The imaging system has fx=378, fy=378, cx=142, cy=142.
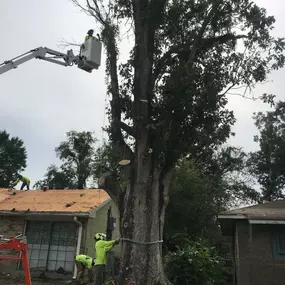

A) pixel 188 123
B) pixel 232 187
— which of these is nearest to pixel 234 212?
pixel 188 123

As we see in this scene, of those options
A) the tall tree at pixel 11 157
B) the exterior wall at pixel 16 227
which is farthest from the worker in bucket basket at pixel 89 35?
the tall tree at pixel 11 157

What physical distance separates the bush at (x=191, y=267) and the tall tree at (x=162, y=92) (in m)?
1.66

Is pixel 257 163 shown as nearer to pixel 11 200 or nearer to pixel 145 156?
pixel 11 200

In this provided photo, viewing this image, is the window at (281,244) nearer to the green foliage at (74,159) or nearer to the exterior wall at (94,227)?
the exterior wall at (94,227)

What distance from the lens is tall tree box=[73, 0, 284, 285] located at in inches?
426

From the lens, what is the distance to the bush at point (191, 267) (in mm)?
11945

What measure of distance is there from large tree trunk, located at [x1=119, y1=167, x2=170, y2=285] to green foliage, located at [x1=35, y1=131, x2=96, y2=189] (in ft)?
98.0

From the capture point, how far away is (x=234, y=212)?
1405cm

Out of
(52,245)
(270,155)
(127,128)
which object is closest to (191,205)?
(52,245)

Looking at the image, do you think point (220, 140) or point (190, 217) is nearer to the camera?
point (220, 140)

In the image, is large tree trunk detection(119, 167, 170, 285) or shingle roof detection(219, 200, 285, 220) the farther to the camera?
shingle roof detection(219, 200, 285, 220)

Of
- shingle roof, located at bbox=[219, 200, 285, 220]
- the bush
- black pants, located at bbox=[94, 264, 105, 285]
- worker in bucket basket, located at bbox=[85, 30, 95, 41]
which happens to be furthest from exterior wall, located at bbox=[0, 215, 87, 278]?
worker in bucket basket, located at bbox=[85, 30, 95, 41]

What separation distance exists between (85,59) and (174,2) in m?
3.66

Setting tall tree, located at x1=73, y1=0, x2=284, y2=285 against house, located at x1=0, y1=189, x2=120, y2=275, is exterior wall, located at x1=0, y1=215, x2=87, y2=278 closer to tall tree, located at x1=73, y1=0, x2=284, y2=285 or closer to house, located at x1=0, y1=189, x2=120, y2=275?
house, located at x1=0, y1=189, x2=120, y2=275
